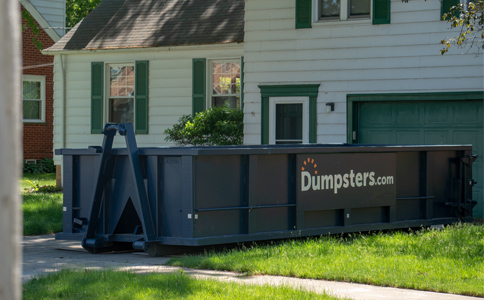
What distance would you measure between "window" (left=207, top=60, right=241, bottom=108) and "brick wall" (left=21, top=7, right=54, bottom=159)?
1016 centimetres

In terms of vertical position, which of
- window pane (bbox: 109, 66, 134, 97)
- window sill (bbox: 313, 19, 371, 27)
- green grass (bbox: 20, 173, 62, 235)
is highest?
window sill (bbox: 313, 19, 371, 27)

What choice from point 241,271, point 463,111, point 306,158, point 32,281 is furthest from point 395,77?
point 32,281

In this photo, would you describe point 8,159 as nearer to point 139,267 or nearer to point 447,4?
point 139,267

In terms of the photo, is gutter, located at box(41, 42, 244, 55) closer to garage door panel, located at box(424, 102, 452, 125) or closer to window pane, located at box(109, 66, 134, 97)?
window pane, located at box(109, 66, 134, 97)

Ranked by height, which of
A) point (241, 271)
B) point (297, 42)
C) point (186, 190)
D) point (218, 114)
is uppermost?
point (297, 42)

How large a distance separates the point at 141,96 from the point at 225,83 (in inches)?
96.0

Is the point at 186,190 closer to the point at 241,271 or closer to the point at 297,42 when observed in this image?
the point at 241,271

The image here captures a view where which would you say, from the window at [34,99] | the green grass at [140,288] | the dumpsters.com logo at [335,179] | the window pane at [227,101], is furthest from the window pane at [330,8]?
the window at [34,99]

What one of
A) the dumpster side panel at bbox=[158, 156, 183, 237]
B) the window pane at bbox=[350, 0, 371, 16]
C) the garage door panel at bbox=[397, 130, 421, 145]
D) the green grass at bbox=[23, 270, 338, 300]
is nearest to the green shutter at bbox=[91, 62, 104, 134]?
the window pane at bbox=[350, 0, 371, 16]

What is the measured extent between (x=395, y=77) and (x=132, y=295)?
10.1 metres

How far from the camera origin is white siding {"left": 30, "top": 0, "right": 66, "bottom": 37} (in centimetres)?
2767

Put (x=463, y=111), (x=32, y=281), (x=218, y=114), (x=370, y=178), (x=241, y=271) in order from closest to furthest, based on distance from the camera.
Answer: (x=32, y=281) → (x=241, y=271) → (x=370, y=178) → (x=463, y=111) → (x=218, y=114)

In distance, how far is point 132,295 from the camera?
652cm

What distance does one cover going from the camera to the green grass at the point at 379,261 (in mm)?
7371
